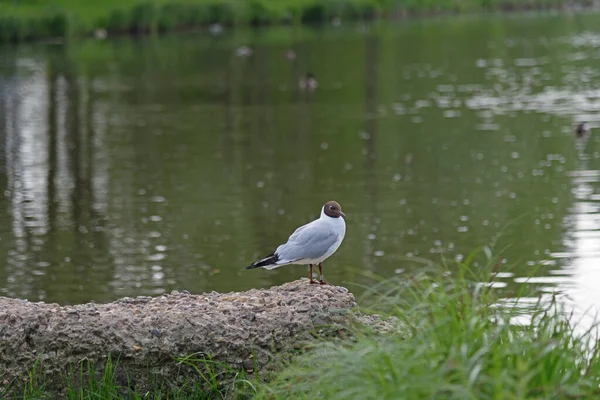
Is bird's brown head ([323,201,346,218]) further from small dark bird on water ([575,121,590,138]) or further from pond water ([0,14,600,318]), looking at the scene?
small dark bird on water ([575,121,590,138])

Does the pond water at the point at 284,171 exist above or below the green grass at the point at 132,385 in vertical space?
below

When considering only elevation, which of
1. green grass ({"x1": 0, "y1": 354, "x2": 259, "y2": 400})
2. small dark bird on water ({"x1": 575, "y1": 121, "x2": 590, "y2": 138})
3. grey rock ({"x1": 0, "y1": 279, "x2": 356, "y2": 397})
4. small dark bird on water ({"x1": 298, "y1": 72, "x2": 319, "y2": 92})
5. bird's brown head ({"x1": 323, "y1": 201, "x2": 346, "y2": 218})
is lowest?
small dark bird on water ({"x1": 298, "y1": 72, "x2": 319, "y2": 92})

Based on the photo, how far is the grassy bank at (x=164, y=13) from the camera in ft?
166

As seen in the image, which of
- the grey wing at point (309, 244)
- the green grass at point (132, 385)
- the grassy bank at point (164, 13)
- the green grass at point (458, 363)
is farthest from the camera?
the grassy bank at point (164, 13)

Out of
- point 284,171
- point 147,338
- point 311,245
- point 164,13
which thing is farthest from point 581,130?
point 164,13

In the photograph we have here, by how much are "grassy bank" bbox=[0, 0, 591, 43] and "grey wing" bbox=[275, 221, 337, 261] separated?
43.0 m

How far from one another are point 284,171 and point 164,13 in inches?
1503

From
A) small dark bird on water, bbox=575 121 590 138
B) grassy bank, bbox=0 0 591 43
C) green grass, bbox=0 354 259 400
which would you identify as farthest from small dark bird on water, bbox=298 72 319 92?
green grass, bbox=0 354 259 400

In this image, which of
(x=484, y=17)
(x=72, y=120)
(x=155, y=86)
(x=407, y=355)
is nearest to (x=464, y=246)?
(x=407, y=355)

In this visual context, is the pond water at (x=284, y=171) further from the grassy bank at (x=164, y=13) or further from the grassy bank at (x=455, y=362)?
the grassy bank at (x=164, y=13)

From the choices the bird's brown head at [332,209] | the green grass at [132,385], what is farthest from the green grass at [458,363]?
the bird's brown head at [332,209]

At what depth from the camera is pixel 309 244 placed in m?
7.49

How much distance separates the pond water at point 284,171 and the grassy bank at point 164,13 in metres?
12.6

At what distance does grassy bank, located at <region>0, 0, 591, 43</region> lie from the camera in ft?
166
